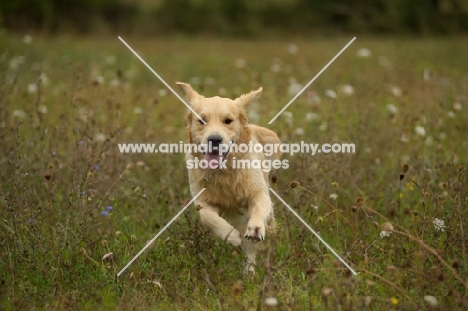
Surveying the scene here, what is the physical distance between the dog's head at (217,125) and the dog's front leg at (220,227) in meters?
0.44

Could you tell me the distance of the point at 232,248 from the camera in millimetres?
4875

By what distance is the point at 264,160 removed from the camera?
18.6 ft

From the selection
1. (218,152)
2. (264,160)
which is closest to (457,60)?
(264,160)

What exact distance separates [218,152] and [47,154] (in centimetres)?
183

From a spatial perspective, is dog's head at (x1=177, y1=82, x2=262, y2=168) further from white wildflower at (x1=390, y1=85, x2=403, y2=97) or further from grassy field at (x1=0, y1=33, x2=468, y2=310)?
white wildflower at (x1=390, y1=85, x2=403, y2=97)

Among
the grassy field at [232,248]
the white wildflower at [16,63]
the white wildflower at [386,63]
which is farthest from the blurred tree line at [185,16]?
the grassy field at [232,248]

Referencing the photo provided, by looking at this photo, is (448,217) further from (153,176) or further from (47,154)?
(47,154)

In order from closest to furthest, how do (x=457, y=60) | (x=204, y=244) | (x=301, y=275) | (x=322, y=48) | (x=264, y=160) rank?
(x=301, y=275)
(x=204, y=244)
(x=264, y=160)
(x=457, y=60)
(x=322, y=48)

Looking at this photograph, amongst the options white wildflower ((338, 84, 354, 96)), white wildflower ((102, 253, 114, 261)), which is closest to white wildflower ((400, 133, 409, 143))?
white wildflower ((338, 84, 354, 96))

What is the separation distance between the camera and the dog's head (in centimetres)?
473

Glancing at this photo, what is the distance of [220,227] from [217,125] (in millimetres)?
833

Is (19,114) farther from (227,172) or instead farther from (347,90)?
(347,90)

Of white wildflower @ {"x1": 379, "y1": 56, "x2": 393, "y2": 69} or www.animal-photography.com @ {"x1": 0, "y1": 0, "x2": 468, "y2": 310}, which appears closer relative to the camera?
www.animal-photography.com @ {"x1": 0, "y1": 0, "x2": 468, "y2": 310}

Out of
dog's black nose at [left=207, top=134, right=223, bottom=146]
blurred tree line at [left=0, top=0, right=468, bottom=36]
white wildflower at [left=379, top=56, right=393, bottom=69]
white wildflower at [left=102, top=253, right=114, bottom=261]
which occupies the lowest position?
blurred tree line at [left=0, top=0, right=468, bottom=36]
